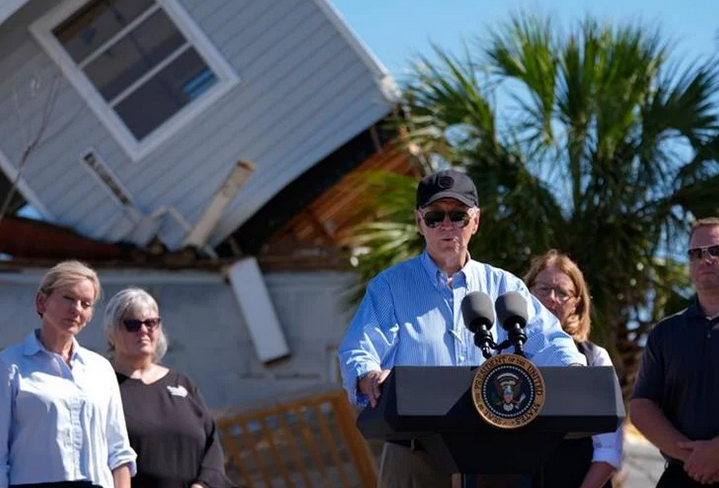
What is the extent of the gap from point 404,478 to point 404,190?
6.41 meters

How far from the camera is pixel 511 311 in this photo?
14.0 feet

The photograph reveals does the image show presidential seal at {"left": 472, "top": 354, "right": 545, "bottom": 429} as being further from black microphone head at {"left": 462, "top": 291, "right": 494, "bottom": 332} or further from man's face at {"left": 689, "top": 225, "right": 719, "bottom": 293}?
man's face at {"left": 689, "top": 225, "right": 719, "bottom": 293}

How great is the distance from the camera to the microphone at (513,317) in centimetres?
423

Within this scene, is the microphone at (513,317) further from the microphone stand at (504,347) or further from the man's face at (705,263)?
the man's face at (705,263)

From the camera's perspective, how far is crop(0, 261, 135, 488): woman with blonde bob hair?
540 cm

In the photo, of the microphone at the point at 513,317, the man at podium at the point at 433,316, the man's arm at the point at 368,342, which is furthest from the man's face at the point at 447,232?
the microphone at the point at 513,317

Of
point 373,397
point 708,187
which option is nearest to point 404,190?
point 708,187

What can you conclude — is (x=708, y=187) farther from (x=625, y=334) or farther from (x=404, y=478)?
(x=404, y=478)

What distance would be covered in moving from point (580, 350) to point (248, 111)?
717cm

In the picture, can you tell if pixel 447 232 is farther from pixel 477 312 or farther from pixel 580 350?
pixel 580 350

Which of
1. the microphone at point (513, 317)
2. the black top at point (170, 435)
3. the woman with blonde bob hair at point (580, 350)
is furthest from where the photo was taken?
the black top at point (170, 435)

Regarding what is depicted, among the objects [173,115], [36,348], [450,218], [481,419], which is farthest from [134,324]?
[173,115]

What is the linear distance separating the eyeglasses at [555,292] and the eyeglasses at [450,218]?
1.40 m

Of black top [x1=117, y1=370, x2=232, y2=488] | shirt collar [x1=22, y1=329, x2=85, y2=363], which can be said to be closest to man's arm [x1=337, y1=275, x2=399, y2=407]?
shirt collar [x1=22, y1=329, x2=85, y2=363]
